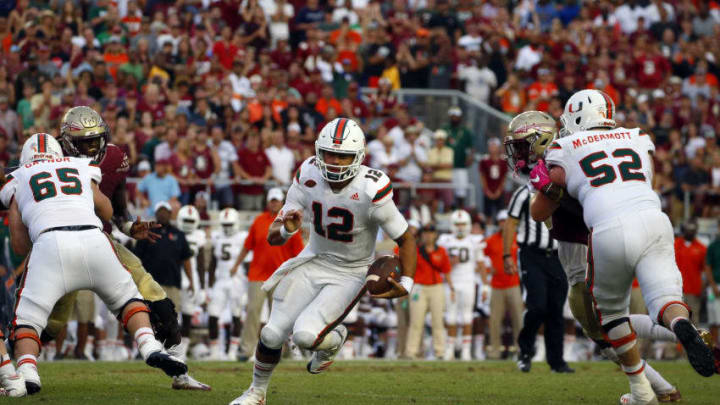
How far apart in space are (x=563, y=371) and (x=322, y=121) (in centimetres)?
813

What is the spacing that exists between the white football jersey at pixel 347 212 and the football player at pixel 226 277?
7.79 meters

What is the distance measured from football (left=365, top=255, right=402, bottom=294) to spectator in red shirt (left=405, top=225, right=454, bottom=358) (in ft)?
27.1

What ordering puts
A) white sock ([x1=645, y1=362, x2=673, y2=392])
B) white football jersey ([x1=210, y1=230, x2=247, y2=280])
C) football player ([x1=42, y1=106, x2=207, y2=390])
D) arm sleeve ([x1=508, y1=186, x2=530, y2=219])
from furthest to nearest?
white football jersey ([x1=210, y1=230, x2=247, y2=280]) → arm sleeve ([x1=508, y1=186, x2=530, y2=219]) → football player ([x1=42, y1=106, x2=207, y2=390]) → white sock ([x1=645, y1=362, x2=673, y2=392])

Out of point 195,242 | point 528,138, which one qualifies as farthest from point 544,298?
point 195,242

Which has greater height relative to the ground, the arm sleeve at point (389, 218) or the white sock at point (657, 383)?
the arm sleeve at point (389, 218)

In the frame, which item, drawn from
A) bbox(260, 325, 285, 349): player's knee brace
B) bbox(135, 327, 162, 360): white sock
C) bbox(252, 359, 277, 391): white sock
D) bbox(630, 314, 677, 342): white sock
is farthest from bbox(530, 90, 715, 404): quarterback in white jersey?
bbox(135, 327, 162, 360): white sock

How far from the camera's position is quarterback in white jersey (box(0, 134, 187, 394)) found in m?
7.43

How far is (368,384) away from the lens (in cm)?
995

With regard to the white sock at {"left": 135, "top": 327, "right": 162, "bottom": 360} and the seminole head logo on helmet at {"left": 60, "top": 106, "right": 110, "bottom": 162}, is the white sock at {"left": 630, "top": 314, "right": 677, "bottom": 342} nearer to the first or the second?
→ the white sock at {"left": 135, "top": 327, "right": 162, "bottom": 360}


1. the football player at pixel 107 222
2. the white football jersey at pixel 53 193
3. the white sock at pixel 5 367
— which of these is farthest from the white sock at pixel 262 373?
the white sock at pixel 5 367

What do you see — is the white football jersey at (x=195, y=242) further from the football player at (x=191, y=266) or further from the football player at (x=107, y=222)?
the football player at (x=107, y=222)

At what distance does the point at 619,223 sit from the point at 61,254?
3.57 meters

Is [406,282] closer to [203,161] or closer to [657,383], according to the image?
[657,383]

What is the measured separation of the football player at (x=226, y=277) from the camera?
15547 millimetres
